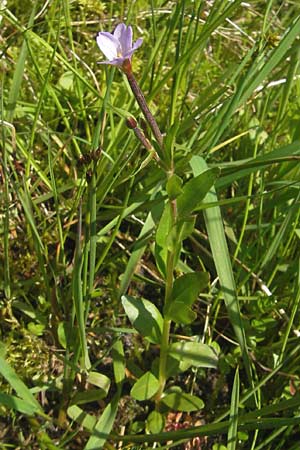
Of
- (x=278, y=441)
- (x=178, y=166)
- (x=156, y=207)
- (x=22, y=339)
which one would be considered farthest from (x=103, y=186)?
(x=278, y=441)

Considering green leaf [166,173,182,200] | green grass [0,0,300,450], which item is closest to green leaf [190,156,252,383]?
green grass [0,0,300,450]

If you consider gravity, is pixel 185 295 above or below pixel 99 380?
above

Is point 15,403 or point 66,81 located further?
point 66,81

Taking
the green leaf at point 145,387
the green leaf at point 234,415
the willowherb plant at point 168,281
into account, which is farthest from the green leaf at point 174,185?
the green leaf at point 145,387

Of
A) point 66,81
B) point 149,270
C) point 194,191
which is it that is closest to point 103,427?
point 149,270

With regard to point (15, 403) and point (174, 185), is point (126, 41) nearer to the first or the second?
point (174, 185)

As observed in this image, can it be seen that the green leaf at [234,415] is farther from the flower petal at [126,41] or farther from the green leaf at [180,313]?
the flower petal at [126,41]

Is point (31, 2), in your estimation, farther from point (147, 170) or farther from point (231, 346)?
point (231, 346)
